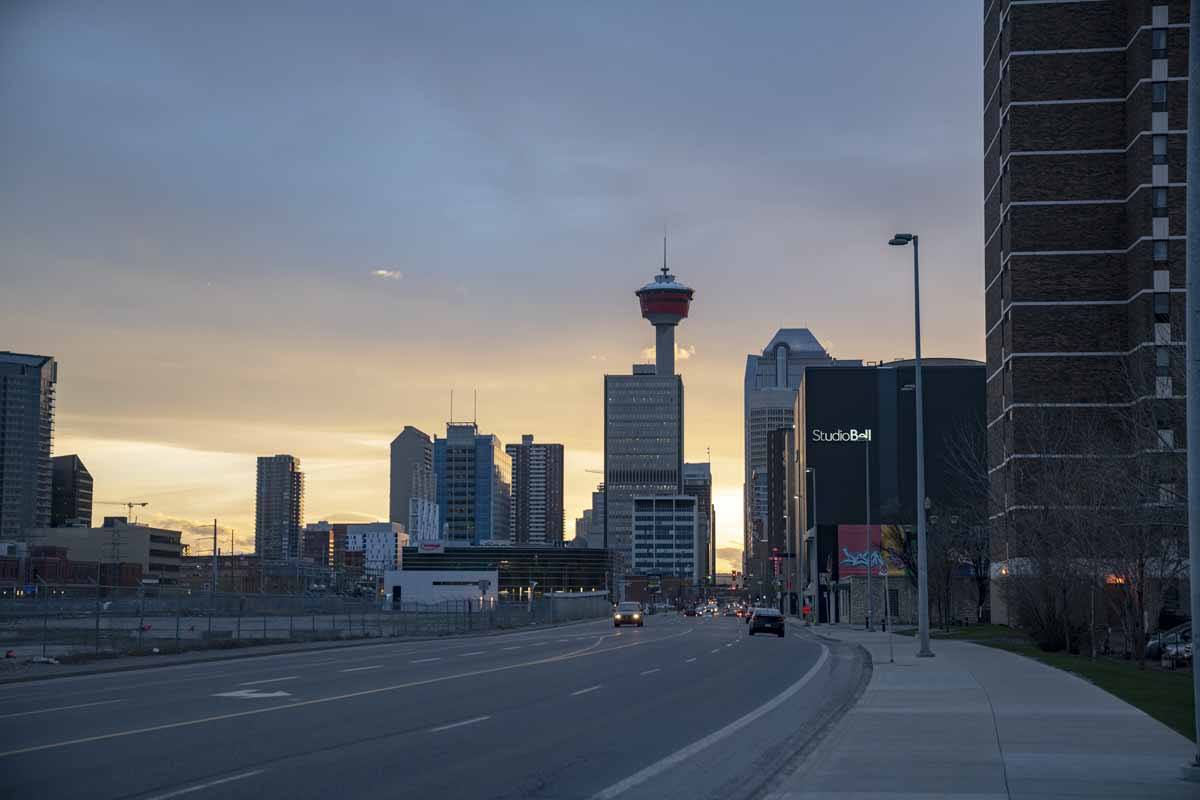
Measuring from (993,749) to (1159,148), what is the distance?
7441 cm

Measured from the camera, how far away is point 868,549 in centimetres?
7500

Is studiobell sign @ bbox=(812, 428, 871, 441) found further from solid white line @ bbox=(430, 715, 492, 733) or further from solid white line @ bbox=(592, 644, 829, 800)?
solid white line @ bbox=(430, 715, 492, 733)

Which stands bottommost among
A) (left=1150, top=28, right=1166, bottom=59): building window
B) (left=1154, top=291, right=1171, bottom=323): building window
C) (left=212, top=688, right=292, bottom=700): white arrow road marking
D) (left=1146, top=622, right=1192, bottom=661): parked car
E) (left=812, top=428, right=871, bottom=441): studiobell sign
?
(left=1146, top=622, right=1192, bottom=661): parked car

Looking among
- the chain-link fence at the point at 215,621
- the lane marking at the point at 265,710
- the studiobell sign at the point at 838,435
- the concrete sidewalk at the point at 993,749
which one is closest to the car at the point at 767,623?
the chain-link fence at the point at 215,621

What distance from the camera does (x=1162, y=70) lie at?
82.9 meters

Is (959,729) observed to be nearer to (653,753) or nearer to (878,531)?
(653,753)

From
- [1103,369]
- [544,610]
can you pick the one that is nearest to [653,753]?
[1103,369]

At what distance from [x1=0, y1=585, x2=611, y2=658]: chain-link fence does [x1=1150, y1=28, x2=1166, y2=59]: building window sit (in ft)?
170

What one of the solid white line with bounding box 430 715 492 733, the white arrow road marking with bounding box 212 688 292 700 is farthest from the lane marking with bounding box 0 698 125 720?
the solid white line with bounding box 430 715 492 733

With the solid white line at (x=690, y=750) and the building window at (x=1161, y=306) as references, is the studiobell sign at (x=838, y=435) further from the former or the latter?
the solid white line at (x=690, y=750)

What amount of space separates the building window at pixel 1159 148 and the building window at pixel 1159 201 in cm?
→ 166

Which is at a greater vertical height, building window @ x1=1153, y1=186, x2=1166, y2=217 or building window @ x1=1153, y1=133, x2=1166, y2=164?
building window @ x1=1153, y1=133, x2=1166, y2=164

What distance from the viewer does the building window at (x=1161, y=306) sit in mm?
81750

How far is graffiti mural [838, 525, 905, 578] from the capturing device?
90088mm
